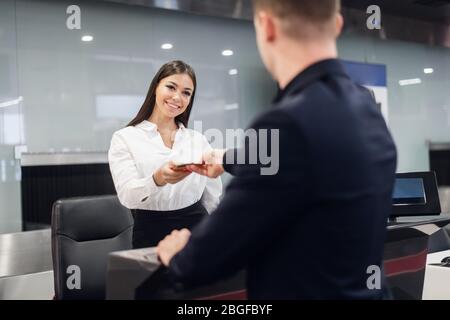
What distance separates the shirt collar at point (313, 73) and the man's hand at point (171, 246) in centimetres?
34

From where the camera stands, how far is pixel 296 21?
0.97 m

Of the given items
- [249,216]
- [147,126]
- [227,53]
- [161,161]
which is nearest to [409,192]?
[161,161]

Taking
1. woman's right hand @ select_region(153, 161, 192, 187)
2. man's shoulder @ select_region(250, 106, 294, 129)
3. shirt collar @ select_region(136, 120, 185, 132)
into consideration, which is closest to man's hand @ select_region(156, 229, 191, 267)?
man's shoulder @ select_region(250, 106, 294, 129)

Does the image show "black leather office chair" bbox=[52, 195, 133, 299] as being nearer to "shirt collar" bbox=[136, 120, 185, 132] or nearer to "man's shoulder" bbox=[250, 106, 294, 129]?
"shirt collar" bbox=[136, 120, 185, 132]

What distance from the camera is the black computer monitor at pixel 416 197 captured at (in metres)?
1.91

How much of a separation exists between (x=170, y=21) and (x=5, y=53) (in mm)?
1556

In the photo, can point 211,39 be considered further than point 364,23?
No

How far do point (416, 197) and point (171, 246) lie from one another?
3.84ft

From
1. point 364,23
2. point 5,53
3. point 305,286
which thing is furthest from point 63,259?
point 364,23

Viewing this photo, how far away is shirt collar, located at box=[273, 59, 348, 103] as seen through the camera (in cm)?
96

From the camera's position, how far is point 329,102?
924mm

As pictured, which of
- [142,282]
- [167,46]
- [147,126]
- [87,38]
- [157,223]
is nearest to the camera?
[142,282]

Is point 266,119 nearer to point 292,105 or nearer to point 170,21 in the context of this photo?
point 292,105

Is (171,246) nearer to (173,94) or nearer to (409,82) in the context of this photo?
(173,94)
